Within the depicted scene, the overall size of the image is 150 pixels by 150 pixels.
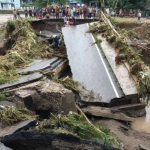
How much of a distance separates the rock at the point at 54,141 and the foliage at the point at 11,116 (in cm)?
83

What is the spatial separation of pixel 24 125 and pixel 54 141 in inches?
33.6

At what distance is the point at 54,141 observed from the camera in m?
4.84

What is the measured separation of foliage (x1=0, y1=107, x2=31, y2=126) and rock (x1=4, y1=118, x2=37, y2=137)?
180mm

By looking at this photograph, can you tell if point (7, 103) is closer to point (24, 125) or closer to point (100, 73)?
point (24, 125)

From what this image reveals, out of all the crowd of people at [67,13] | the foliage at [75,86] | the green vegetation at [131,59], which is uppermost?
the crowd of people at [67,13]

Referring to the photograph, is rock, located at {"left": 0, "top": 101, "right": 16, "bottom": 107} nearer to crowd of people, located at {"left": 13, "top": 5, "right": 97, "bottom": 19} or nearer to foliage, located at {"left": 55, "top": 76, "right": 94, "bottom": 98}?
foliage, located at {"left": 55, "top": 76, "right": 94, "bottom": 98}

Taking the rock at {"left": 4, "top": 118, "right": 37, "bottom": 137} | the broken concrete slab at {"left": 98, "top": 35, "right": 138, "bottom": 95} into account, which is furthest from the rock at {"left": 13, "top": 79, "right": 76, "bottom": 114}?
the broken concrete slab at {"left": 98, "top": 35, "right": 138, "bottom": 95}

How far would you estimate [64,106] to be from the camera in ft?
21.5

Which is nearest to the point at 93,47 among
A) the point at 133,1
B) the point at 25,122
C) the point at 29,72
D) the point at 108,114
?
the point at 29,72

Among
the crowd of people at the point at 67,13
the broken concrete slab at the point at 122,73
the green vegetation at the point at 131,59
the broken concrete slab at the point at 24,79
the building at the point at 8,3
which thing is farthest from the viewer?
the building at the point at 8,3

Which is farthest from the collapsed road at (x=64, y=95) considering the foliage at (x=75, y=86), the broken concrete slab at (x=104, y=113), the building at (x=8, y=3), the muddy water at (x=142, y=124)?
the building at (x=8, y=3)

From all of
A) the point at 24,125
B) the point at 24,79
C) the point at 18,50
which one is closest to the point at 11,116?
the point at 24,125

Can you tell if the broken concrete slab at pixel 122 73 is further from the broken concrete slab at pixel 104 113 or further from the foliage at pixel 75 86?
the foliage at pixel 75 86

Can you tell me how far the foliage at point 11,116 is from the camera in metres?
5.79
